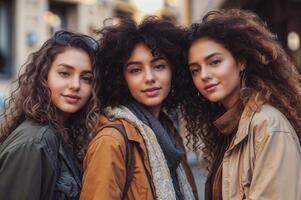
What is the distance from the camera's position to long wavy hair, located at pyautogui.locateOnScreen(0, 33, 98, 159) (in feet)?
10.1

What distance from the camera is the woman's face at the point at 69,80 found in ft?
10.3

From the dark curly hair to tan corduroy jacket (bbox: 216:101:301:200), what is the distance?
0.61 metres

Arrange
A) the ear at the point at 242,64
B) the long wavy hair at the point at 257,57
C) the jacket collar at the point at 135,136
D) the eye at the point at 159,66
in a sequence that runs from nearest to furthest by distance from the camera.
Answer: the jacket collar at the point at 135,136
the long wavy hair at the point at 257,57
the ear at the point at 242,64
the eye at the point at 159,66

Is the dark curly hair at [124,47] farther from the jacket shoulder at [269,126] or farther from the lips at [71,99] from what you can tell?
the jacket shoulder at [269,126]

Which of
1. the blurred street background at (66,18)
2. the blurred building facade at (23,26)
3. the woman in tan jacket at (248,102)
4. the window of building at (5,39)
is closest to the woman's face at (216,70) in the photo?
the woman in tan jacket at (248,102)

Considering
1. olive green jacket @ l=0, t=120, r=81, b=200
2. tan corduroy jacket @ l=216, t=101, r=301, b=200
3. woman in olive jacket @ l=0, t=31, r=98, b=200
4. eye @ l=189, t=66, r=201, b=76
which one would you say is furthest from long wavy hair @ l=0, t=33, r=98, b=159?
tan corduroy jacket @ l=216, t=101, r=301, b=200

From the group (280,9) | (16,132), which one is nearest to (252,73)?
(16,132)

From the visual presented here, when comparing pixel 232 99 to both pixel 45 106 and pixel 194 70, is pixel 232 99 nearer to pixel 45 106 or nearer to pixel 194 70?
pixel 194 70

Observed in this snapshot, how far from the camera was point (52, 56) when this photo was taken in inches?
126

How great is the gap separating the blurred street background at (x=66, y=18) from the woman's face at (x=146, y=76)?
552 cm

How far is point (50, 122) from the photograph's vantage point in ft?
9.97

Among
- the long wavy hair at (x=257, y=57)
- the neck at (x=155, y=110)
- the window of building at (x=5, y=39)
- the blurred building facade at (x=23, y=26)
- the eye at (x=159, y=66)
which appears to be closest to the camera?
the long wavy hair at (x=257, y=57)

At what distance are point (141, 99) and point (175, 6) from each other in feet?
A: 72.8


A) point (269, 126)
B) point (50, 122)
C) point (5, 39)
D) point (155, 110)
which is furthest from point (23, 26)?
point (269, 126)
